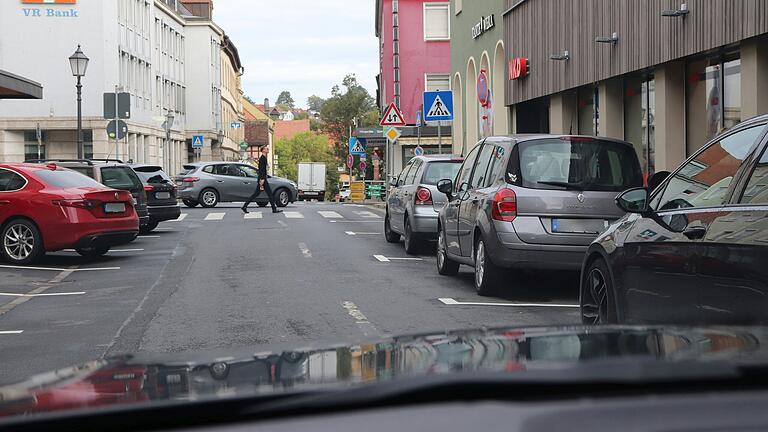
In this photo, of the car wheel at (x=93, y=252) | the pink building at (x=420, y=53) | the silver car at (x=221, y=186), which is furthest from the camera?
the pink building at (x=420, y=53)

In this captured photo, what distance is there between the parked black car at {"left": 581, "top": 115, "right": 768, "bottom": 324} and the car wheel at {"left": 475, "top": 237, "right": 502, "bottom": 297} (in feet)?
11.6

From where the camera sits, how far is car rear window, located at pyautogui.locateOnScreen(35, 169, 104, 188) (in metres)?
15.6

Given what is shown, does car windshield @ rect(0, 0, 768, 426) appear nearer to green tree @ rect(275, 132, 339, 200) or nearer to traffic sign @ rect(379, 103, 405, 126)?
traffic sign @ rect(379, 103, 405, 126)

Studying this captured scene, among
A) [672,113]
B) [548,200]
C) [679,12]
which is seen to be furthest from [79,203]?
[672,113]

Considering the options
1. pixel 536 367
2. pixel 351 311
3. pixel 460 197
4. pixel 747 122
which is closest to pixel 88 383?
pixel 536 367

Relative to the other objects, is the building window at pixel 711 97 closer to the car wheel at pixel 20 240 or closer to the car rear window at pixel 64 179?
the car rear window at pixel 64 179

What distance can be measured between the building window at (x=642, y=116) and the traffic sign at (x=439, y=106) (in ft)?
15.1

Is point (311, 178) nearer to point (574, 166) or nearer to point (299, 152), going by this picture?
point (574, 166)

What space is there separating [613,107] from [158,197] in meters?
9.19

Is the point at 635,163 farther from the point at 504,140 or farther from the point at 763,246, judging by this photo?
the point at 763,246

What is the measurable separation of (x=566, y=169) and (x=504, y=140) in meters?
0.85

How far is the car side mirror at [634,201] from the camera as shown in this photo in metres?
6.69

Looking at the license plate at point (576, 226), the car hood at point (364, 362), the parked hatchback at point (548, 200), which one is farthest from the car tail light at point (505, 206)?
the car hood at point (364, 362)

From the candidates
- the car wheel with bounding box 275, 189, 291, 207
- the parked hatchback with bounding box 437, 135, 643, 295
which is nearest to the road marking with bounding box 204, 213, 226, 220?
the car wheel with bounding box 275, 189, 291, 207
